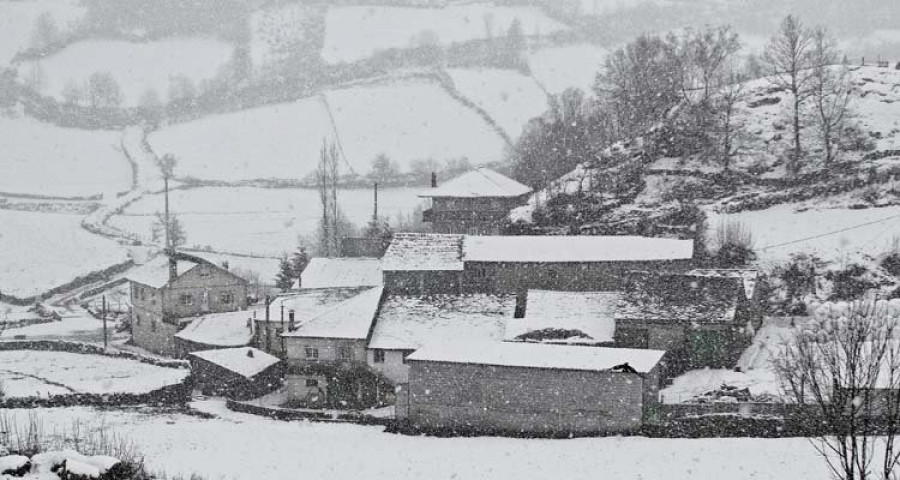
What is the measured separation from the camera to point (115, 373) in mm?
50688

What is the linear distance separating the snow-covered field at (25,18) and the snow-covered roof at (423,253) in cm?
10121

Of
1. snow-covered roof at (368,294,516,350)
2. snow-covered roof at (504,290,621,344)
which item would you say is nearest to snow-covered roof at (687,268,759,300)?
snow-covered roof at (504,290,621,344)

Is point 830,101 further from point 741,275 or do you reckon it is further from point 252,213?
point 252,213

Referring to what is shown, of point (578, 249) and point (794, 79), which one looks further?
point (794, 79)

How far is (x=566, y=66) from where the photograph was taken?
127m

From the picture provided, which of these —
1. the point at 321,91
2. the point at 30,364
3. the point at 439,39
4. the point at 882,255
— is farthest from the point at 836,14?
the point at 30,364

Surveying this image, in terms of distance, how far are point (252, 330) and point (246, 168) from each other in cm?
4945

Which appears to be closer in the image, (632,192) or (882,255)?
(882,255)

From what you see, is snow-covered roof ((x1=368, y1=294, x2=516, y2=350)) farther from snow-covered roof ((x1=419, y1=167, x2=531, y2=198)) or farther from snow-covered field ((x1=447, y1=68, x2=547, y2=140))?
snow-covered field ((x1=447, y1=68, x2=547, y2=140))

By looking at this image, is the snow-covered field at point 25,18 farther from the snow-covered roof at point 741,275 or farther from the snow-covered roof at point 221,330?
the snow-covered roof at point 741,275

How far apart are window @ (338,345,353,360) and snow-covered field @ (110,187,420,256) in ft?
120

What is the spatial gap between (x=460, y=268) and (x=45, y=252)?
47.8 m

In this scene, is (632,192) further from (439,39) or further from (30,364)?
(439,39)

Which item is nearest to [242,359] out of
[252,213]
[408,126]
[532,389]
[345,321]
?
[345,321]
